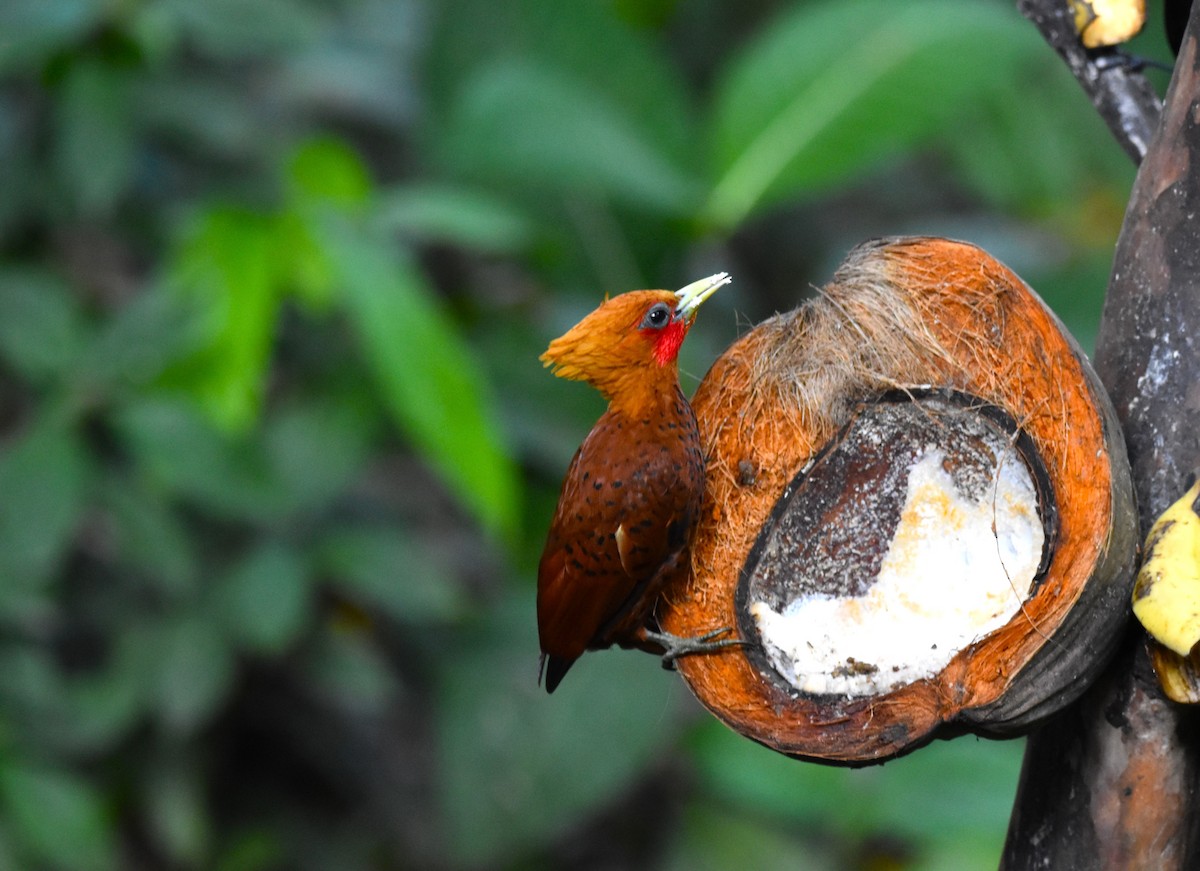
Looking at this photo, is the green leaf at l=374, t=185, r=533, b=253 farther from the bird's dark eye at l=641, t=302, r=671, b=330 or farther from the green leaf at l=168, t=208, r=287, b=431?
the bird's dark eye at l=641, t=302, r=671, b=330

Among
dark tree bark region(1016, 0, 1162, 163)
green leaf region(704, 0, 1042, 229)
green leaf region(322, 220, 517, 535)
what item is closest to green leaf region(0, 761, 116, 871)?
green leaf region(322, 220, 517, 535)

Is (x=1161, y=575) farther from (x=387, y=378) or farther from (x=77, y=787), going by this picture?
(x=77, y=787)

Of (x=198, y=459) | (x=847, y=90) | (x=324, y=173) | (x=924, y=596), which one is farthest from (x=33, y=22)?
(x=924, y=596)

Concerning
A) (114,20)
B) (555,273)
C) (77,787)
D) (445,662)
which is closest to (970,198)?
(555,273)

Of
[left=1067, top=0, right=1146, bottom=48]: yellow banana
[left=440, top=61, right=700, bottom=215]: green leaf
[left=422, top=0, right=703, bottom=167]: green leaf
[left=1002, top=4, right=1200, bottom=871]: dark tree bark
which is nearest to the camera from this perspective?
[left=1002, top=4, right=1200, bottom=871]: dark tree bark

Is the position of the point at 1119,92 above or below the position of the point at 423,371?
above

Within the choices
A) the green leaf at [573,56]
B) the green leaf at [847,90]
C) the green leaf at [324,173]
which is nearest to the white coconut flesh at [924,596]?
the green leaf at [847,90]

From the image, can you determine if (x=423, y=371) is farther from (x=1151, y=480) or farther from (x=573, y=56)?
(x=1151, y=480)
